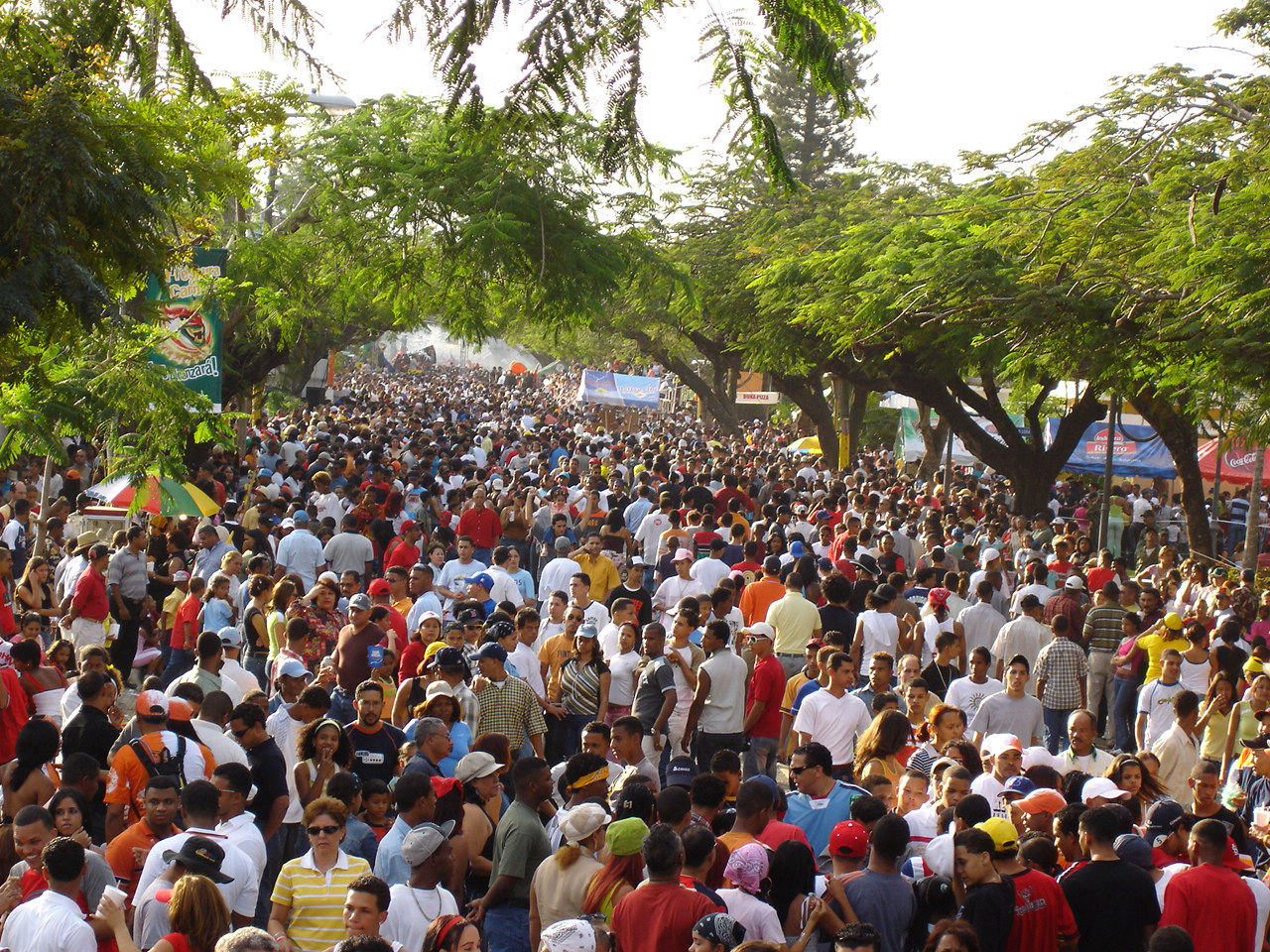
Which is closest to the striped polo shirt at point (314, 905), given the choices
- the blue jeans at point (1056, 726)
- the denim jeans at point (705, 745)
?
the denim jeans at point (705, 745)

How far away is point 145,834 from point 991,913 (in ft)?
11.6

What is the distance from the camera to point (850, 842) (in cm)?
573

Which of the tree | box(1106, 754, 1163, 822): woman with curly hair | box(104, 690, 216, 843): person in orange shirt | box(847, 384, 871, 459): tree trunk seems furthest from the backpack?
the tree

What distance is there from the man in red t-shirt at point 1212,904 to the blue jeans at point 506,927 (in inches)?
108

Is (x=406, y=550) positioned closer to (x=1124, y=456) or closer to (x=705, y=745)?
(x=705, y=745)

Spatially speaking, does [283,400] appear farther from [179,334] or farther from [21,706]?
[21,706]

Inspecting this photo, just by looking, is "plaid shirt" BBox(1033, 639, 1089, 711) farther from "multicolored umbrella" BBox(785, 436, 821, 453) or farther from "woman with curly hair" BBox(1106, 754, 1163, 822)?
"multicolored umbrella" BBox(785, 436, 821, 453)

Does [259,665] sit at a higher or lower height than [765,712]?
lower

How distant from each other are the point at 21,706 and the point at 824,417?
27.7m

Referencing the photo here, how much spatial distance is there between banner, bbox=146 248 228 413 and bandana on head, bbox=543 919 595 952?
8535 mm

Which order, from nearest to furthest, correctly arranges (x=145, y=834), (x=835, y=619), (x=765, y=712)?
(x=145, y=834) → (x=765, y=712) → (x=835, y=619)

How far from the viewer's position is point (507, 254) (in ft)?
38.8

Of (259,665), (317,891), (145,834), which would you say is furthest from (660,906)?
(259,665)

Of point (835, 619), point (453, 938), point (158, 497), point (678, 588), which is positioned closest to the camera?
point (453, 938)
